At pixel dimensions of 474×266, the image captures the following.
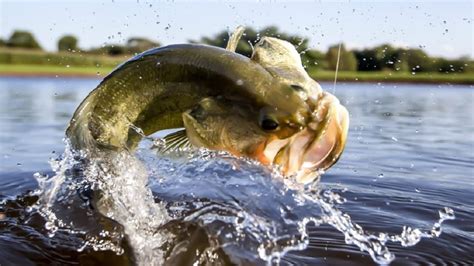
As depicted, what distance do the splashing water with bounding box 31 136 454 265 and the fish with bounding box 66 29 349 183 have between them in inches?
7.8

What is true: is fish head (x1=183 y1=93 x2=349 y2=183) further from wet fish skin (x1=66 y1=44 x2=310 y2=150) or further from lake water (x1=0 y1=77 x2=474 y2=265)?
lake water (x1=0 y1=77 x2=474 y2=265)

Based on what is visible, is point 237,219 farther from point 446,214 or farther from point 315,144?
point 446,214

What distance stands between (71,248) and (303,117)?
221 centimetres

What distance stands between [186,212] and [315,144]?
2160 millimetres

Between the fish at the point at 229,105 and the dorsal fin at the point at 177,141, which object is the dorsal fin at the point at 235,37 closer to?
the fish at the point at 229,105

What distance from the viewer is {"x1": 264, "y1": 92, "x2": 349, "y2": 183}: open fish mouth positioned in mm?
3047

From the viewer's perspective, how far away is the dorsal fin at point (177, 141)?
3.46 meters

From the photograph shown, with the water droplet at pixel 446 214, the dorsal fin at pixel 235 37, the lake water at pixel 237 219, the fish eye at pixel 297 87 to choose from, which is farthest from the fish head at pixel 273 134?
A: the water droplet at pixel 446 214

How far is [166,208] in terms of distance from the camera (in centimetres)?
516

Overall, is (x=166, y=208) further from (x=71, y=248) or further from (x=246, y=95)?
(x=246, y=95)

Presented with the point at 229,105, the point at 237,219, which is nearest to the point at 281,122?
the point at 229,105

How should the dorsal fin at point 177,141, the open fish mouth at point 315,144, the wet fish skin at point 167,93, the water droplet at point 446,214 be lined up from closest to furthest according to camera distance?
the open fish mouth at point 315,144 → the wet fish skin at point 167,93 → the dorsal fin at point 177,141 → the water droplet at point 446,214

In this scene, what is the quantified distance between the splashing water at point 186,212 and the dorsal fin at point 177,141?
0.17 ft

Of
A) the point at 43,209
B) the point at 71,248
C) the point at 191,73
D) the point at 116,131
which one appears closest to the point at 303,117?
the point at 191,73
